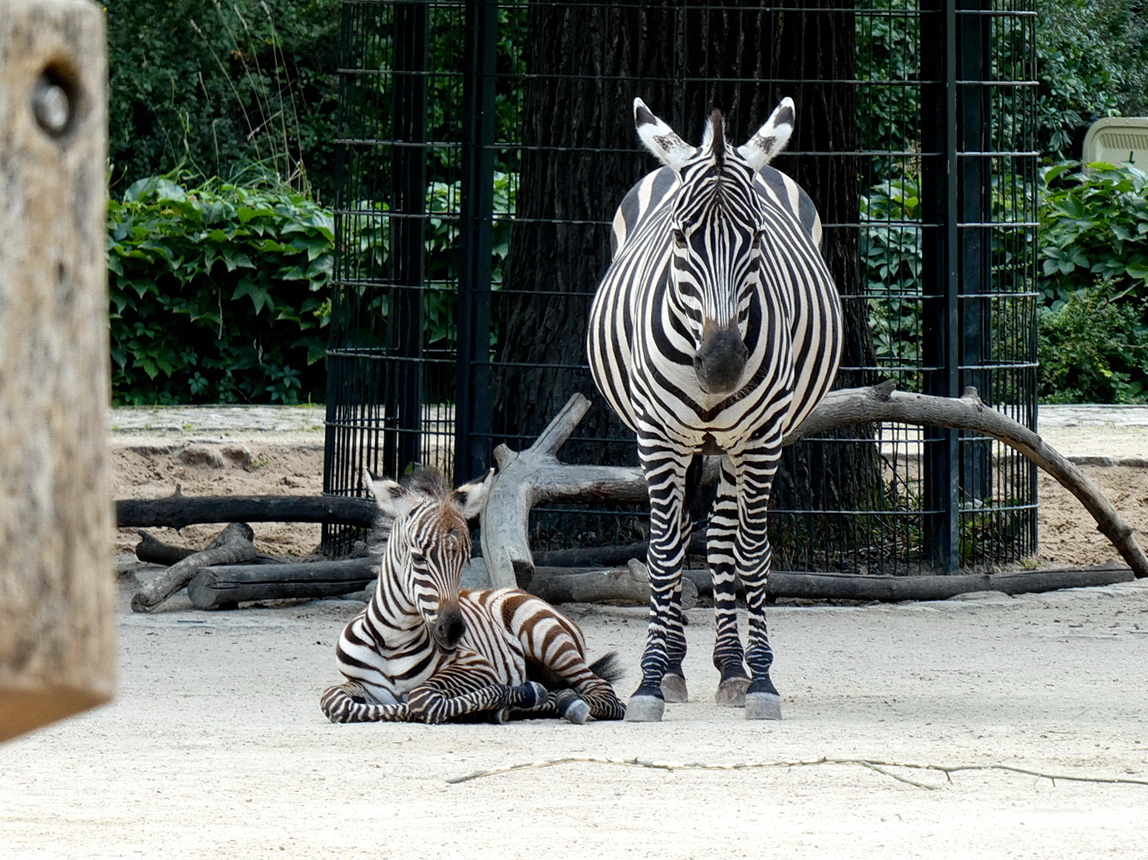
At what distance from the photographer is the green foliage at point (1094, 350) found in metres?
15.8

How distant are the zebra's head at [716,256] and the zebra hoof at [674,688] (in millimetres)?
1187

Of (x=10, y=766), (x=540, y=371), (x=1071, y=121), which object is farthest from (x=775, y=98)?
(x=1071, y=121)

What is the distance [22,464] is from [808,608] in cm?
755

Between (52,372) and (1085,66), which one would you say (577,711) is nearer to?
(52,372)

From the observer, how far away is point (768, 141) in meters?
5.91

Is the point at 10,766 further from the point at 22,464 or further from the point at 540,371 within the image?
the point at 540,371

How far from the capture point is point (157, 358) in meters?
14.9

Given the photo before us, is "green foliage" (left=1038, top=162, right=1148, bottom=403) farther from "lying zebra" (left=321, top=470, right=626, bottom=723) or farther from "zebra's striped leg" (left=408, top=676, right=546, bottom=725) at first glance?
"zebra's striped leg" (left=408, top=676, right=546, bottom=725)

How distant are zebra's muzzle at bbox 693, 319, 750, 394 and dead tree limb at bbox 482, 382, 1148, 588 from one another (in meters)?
1.67

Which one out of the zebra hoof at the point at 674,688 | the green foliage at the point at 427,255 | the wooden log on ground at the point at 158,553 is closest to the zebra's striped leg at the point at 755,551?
the zebra hoof at the point at 674,688

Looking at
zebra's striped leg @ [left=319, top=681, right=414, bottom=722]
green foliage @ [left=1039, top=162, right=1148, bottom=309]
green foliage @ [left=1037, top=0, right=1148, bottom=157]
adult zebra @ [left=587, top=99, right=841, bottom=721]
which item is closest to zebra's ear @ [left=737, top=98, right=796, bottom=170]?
adult zebra @ [left=587, top=99, right=841, bottom=721]

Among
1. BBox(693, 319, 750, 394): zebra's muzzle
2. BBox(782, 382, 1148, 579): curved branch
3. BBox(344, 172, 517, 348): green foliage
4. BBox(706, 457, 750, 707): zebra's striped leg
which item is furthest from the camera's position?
BBox(344, 172, 517, 348): green foliage

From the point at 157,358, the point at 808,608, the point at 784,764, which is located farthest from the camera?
the point at 157,358

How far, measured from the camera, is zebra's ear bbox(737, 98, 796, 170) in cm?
585
